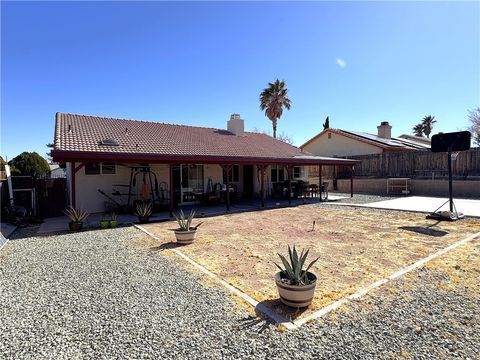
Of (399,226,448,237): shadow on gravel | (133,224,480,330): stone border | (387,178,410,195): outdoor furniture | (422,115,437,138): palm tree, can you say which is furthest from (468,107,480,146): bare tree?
(133,224,480,330): stone border

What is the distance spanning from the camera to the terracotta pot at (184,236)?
6.32 meters

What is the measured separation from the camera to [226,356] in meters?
2.48

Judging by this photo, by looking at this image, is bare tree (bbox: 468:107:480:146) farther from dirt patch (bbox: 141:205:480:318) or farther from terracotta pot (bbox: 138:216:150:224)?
terracotta pot (bbox: 138:216:150:224)

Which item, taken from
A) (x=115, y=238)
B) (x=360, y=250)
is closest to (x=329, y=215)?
(x=360, y=250)

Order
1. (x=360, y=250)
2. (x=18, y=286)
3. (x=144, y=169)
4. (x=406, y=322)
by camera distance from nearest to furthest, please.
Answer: (x=406, y=322), (x=18, y=286), (x=360, y=250), (x=144, y=169)

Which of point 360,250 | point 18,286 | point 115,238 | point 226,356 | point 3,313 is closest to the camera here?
point 226,356

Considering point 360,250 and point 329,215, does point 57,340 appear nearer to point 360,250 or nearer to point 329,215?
point 360,250

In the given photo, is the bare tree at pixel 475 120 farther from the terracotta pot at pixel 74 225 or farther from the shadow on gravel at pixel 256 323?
the terracotta pot at pixel 74 225

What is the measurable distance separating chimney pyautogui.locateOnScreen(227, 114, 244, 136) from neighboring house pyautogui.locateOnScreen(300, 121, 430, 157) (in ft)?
33.3

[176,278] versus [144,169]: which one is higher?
[144,169]

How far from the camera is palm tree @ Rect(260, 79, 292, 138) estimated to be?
28266 mm

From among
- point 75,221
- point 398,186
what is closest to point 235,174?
point 75,221

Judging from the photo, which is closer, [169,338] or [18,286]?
[169,338]

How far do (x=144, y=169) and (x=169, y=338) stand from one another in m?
9.67
